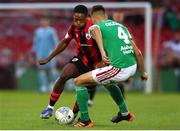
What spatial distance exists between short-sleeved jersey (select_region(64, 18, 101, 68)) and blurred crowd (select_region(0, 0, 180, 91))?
1153 centimetres

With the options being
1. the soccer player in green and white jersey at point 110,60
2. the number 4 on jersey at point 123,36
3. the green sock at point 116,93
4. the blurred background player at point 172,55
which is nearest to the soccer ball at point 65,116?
the soccer player in green and white jersey at point 110,60

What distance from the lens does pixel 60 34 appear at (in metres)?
24.9

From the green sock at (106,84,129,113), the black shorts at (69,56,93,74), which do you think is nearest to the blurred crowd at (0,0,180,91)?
the black shorts at (69,56,93,74)

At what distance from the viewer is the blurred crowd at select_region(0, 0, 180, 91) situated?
2422 cm

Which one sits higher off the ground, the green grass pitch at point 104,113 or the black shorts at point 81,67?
the black shorts at point 81,67

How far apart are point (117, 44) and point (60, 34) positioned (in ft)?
45.0

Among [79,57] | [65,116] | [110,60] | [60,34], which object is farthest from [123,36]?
[60,34]

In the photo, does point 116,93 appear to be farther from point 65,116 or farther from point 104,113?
point 104,113

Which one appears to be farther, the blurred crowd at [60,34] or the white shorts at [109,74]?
the blurred crowd at [60,34]

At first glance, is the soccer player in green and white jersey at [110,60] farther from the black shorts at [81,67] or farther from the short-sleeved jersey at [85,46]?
the black shorts at [81,67]

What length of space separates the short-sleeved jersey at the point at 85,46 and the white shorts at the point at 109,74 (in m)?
1.17

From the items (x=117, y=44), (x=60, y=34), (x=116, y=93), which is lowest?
(x=60, y=34)

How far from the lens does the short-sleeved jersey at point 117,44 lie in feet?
36.8

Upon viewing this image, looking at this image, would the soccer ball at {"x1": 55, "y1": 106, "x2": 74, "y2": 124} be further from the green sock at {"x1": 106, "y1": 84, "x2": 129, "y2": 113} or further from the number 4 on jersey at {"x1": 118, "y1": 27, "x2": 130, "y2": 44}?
the number 4 on jersey at {"x1": 118, "y1": 27, "x2": 130, "y2": 44}
